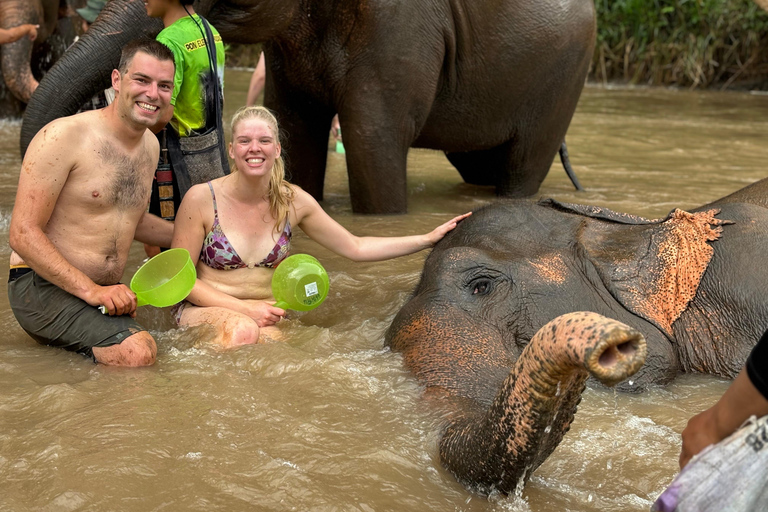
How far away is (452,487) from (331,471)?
0.35 m

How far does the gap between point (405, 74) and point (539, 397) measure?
3712mm

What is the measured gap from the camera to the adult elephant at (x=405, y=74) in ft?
17.2

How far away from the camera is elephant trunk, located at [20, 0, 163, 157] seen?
4.00 metres

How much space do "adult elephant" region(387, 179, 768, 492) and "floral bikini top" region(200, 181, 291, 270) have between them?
663 millimetres

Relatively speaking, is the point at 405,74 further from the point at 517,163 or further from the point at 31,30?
the point at 31,30

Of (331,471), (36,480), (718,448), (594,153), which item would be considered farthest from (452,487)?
(594,153)

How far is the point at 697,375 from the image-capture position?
3.36 m

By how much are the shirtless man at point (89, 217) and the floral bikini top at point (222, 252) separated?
0.30 m

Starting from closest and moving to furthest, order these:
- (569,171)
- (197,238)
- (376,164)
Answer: (197,238), (376,164), (569,171)

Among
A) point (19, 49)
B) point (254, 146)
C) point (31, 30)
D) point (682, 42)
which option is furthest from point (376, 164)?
point (682, 42)

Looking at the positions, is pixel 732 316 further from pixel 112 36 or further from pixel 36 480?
pixel 112 36

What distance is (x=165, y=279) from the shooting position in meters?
3.59

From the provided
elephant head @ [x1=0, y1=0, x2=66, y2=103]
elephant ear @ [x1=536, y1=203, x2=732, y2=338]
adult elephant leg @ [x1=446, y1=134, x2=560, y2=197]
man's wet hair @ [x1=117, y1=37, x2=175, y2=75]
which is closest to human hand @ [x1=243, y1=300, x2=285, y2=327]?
man's wet hair @ [x1=117, y1=37, x2=175, y2=75]

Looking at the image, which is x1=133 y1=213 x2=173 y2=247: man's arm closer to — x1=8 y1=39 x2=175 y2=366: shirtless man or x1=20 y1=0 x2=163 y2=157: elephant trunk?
x1=8 y1=39 x2=175 y2=366: shirtless man
